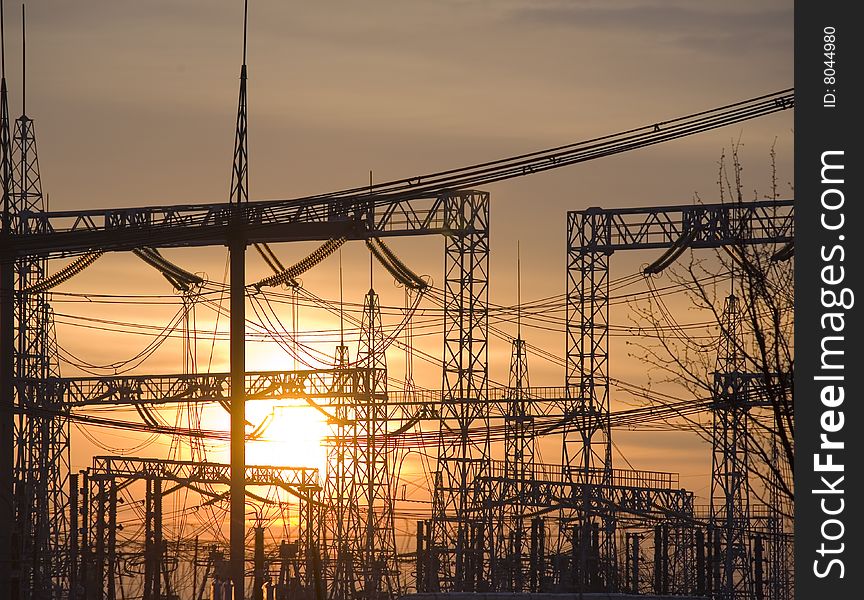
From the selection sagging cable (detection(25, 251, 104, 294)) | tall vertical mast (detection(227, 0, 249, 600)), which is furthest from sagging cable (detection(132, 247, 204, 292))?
tall vertical mast (detection(227, 0, 249, 600))

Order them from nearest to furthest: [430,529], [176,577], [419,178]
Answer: [419,178]
[430,529]
[176,577]

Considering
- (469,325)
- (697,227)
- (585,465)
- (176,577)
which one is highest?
(697,227)

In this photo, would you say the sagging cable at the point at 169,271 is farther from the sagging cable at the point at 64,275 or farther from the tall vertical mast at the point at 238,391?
the tall vertical mast at the point at 238,391

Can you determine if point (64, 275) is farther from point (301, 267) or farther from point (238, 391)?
point (238, 391)

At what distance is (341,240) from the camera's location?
36.8m

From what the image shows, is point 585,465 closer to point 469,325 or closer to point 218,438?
point 469,325

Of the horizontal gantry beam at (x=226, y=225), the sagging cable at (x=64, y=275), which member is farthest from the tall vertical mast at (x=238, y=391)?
the sagging cable at (x=64, y=275)

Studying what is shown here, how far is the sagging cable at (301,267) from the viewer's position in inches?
1513

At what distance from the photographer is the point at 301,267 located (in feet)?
135

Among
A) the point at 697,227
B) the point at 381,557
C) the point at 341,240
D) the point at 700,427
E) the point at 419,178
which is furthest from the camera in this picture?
the point at 381,557

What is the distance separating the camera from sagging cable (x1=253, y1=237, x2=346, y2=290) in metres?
38.4

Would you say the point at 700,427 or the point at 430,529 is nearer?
the point at 700,427
